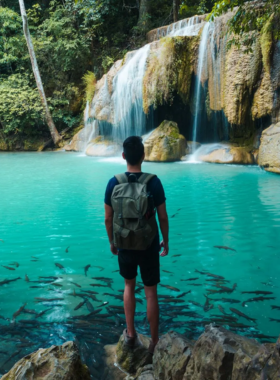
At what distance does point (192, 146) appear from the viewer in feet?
55.2

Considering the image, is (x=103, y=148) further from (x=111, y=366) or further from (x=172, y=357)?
(x=172, y=357)

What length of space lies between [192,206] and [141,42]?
17.9m

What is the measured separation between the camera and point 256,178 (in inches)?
419

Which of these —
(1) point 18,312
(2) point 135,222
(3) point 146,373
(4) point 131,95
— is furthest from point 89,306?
(4) point 131,95

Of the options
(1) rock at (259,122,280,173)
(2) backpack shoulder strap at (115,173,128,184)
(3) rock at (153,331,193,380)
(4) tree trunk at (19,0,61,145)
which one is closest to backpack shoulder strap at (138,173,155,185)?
(2) backpack shoulder strap at (115,173,128,184)

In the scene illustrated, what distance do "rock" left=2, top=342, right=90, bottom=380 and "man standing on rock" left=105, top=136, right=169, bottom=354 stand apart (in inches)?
25.3

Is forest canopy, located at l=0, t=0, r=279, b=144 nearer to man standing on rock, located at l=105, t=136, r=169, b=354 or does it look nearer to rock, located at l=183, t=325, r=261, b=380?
man standing on rock, located at l=105, t=136, r=169, b=354

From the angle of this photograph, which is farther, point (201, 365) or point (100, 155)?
point (100, 155)

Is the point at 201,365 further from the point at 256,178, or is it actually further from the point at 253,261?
the point at 256,178

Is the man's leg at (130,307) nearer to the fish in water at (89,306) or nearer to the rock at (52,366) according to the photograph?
the rock at (52,366)

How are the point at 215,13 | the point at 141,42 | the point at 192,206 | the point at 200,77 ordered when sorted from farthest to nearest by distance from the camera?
the point at 141,42
the point at 200,77
the point at 192,206
the point at 215,13

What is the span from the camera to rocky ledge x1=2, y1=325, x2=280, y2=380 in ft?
5.27

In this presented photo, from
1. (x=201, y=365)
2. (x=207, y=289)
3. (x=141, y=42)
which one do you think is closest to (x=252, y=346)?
(x=201, y=365)

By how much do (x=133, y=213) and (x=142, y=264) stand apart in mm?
440
